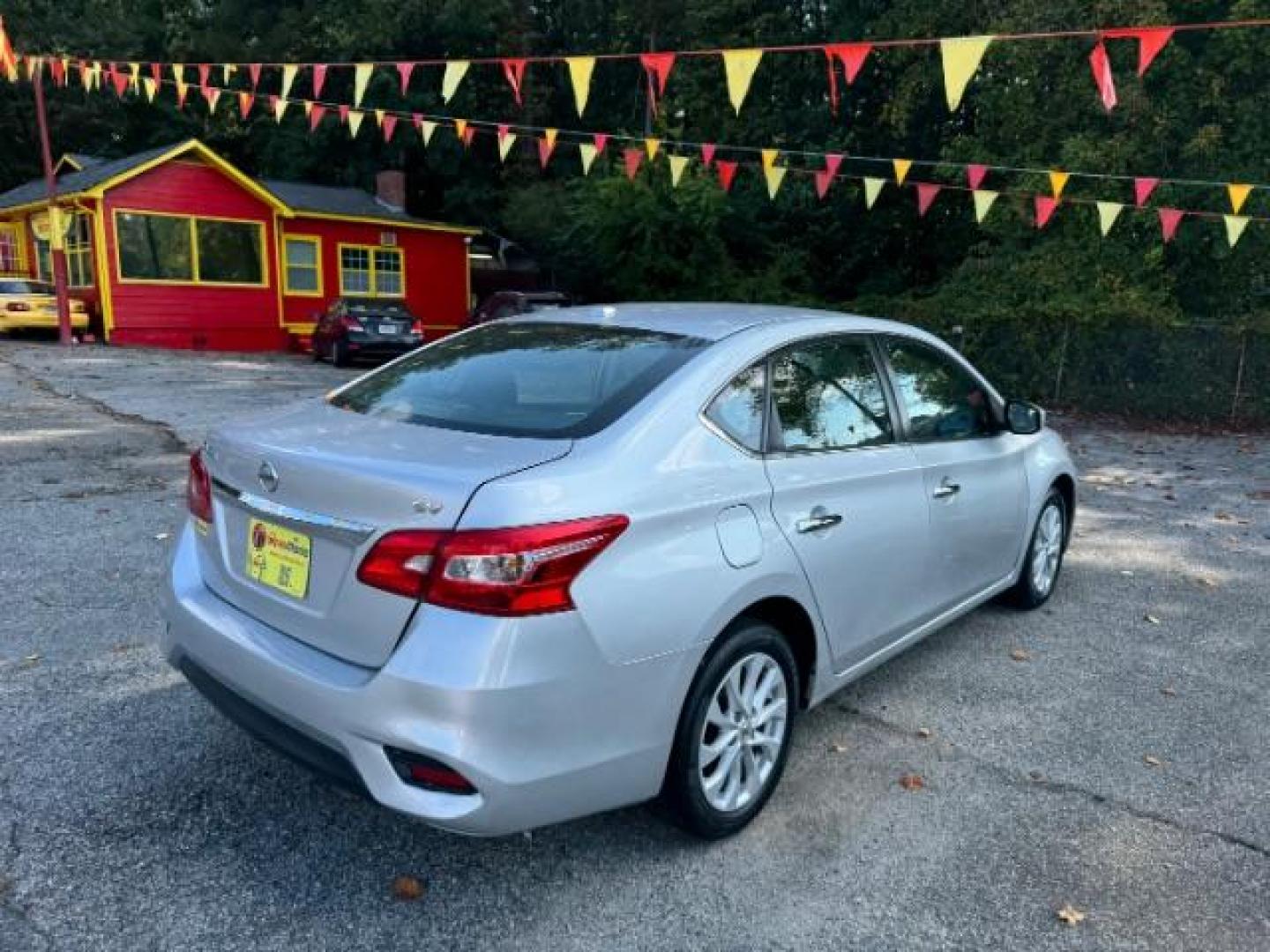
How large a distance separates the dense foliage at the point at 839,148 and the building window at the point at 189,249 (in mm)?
8009

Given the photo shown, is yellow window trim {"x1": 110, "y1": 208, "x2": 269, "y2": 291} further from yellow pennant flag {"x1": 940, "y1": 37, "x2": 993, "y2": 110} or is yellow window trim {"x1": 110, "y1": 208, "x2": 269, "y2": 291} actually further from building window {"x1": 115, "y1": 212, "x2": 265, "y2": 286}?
yellow pennant flag {"x1": 940, "y1": 37, "x2": 993, "y2": 110}

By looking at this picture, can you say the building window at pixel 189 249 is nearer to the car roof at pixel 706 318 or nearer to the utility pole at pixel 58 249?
the utility pole at pixel 58 249

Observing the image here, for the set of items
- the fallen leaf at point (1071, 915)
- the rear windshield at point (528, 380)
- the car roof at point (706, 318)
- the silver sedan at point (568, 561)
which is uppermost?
the car roof at point (706, 318)

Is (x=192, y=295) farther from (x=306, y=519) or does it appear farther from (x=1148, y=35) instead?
(x=306, y=519)

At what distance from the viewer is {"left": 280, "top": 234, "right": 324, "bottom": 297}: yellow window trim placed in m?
Answer: 23.6

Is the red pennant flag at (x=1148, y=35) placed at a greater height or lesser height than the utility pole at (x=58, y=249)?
greater

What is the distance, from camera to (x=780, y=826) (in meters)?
2.88

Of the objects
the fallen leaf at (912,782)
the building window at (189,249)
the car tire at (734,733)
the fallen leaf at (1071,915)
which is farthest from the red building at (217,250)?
the fallen leaf at (1071,915)

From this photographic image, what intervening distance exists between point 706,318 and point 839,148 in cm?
2334

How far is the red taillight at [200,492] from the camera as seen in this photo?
2.84 metres

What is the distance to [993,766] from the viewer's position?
3.28 metres

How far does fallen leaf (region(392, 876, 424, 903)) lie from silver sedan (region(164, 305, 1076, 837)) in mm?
440

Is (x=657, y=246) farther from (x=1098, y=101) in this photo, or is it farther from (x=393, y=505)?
(x=393, y=505)

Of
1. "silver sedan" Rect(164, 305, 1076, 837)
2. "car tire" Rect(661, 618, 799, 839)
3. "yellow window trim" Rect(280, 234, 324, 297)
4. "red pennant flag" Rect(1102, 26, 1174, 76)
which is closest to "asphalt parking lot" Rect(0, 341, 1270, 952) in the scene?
"car tire" Rect(661, 618, 799, 839)
